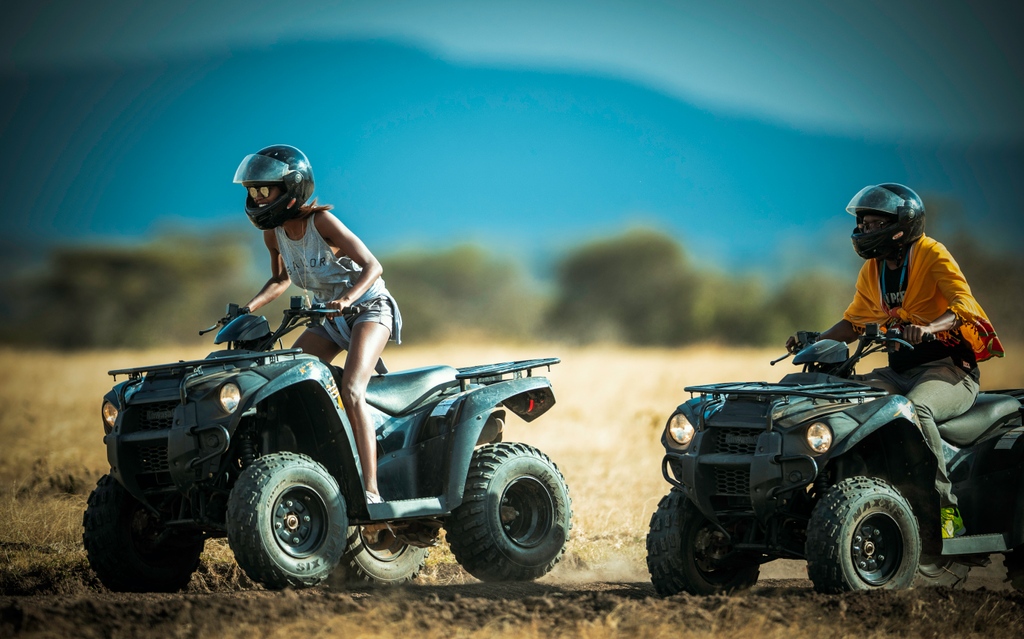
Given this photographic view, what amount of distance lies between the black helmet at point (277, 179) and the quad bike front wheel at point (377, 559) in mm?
2070

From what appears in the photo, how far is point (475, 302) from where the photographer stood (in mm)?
60594

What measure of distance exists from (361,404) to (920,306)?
350cm

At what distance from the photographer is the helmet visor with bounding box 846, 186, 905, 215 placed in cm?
772

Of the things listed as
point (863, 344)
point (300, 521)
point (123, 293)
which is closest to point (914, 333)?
point (863, 344)

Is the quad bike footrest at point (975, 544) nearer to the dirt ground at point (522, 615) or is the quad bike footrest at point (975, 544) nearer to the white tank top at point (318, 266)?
the dirt ground at point (522, 615)

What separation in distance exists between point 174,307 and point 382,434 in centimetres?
4468

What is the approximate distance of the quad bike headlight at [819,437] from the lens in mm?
6758

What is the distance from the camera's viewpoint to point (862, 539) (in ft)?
22.3

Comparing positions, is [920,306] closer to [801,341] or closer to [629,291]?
[801,341]

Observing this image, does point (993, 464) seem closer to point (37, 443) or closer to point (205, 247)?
point (37, 443)

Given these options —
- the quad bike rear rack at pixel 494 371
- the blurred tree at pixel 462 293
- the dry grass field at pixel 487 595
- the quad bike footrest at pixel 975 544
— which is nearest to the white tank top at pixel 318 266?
the quad bike rear rack at pixel 494 371

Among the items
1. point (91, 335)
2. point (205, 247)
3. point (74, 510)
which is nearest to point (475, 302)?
point (205, 247)

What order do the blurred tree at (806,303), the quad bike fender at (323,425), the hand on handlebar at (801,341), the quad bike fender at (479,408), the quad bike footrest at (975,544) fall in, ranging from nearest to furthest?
the quad bike footrest at (975,544) < the quad bike fender at (323,425) < the hand on handlebar at (801,341) < the quad bike fender at (479,408) < the blurred tree at (806,303)

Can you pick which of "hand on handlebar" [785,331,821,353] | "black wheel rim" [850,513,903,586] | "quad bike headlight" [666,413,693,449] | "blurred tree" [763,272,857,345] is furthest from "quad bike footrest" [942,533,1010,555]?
"blurred tree" [763,272,857,345]
